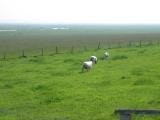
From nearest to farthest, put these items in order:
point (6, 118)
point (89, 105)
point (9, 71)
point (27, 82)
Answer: point (6, 118)
point (89, 105)
point (27, 82)
point (9, 71)

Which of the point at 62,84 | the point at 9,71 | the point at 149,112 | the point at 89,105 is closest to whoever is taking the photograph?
the point at 149,112

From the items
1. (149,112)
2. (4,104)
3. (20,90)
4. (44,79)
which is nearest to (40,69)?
(44,79)

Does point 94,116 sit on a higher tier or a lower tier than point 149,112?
lower

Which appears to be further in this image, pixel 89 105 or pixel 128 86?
pixel 128 86

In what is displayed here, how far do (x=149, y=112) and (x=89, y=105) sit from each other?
24.7 feet

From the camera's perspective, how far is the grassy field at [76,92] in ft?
50.4

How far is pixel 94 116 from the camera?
14641mm

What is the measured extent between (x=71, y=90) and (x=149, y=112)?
11.3m

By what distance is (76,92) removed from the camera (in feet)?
64.0

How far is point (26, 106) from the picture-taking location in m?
16.9

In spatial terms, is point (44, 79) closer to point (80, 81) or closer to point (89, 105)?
point (80, 81)

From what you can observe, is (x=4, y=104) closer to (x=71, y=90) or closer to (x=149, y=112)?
(x=71, y=90)

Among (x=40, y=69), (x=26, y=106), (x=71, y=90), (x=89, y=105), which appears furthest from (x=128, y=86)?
(x=40, y=69)

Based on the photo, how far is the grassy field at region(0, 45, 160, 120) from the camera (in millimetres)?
15348
